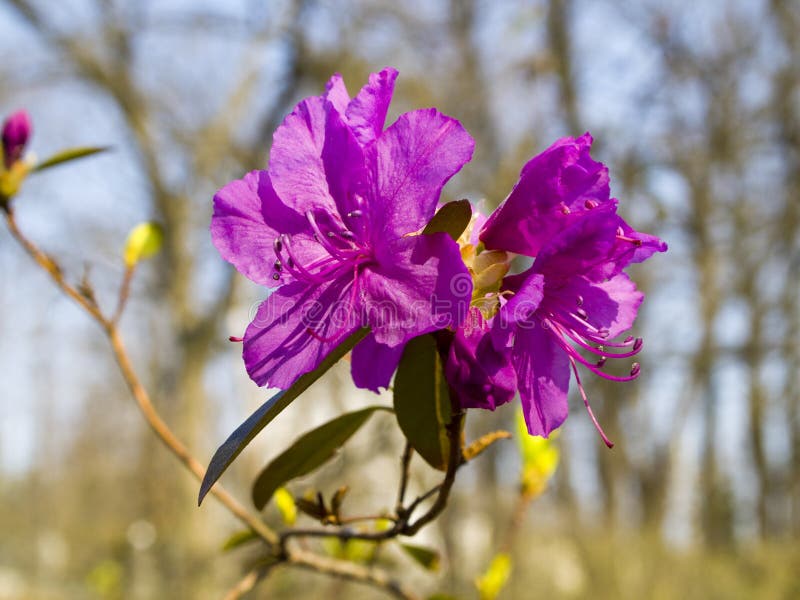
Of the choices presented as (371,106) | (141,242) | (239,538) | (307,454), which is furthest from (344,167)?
(141,242)

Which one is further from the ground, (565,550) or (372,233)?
(372,233)

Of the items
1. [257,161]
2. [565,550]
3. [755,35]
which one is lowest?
[565,550]

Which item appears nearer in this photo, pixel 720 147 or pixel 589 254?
pixel 589 254

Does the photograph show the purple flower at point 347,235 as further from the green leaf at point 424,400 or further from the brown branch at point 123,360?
the brown branch at point 123,360

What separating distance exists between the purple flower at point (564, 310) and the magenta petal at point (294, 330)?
0.58ft

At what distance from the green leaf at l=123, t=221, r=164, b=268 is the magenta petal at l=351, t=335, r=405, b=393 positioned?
80cm

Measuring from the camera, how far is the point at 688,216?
659 cm

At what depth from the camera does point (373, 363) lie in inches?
31.2

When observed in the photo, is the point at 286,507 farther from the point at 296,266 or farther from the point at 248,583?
the point at 296,266

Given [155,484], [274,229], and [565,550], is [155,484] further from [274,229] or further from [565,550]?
[274,229]

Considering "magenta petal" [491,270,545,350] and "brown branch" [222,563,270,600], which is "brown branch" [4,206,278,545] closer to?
"brown branch" [222,563,270,600]

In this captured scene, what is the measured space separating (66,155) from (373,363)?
88 centimetres

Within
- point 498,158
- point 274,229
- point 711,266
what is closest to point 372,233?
point 274,229

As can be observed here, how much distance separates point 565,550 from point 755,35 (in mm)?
8238
